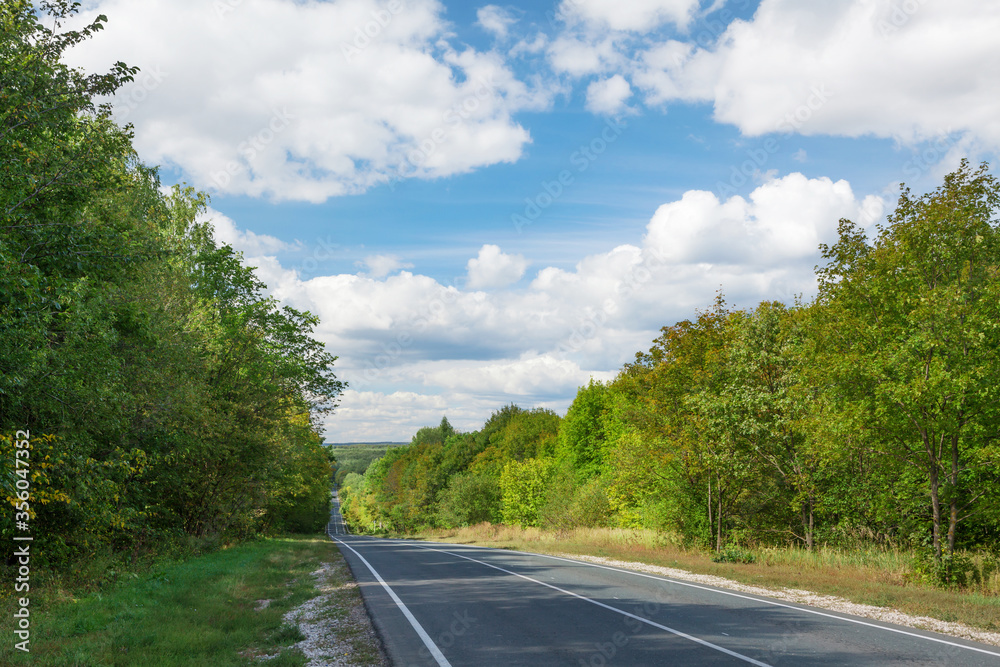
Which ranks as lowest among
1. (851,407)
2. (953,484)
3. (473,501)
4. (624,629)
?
(473,501)

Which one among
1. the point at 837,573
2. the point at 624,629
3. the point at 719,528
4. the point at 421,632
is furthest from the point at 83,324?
the point at 719,528

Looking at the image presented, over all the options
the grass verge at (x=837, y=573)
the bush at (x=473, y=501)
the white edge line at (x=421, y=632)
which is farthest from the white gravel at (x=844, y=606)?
the bush at (x=473, y=501)

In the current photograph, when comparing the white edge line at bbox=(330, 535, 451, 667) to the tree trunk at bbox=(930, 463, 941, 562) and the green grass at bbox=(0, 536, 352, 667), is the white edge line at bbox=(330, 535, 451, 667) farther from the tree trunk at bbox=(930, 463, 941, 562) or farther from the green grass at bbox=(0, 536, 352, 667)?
the tree trunk at bbox=(930, 463, 941, 562)

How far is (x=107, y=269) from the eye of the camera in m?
11.8

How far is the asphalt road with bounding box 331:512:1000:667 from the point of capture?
7.64 meters

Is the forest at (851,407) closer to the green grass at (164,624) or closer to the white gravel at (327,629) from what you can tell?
the white gravel at (327,629)

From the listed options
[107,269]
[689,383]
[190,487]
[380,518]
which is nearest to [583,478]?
[689,383]

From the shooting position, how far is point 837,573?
15.7 metres

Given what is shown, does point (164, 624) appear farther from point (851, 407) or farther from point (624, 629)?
point (851, 407)

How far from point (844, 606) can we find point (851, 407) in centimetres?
539

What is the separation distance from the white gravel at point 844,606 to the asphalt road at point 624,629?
0.44 meters

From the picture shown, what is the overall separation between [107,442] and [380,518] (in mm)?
109139

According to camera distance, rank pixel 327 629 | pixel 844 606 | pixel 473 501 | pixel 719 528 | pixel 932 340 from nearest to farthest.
Result: pixel 327 629 → pixel 844 606 → pixel 932 340 → pixel 719 528 → pixel 473 501

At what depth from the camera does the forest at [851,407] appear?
45.9 ft
